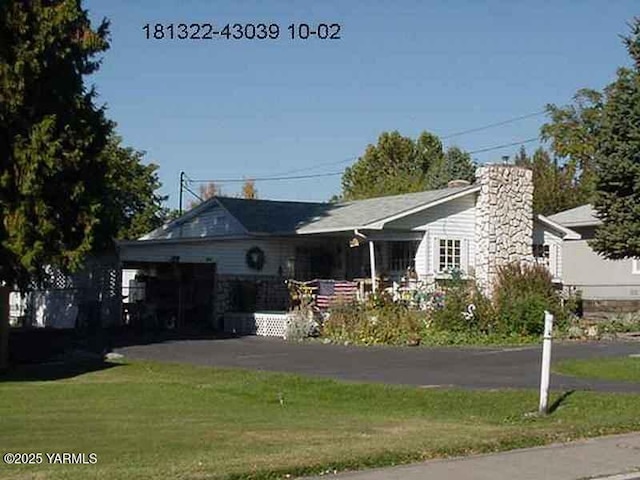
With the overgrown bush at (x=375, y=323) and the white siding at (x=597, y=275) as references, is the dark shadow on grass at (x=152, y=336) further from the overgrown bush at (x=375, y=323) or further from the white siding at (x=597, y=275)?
the white siding at (x=597, y=275)

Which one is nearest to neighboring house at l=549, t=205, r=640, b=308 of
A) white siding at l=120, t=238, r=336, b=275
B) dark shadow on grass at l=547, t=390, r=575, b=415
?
white siding at l=120, t=238, r=336, b=275

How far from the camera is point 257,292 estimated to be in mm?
34781

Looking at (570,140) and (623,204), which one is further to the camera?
(570,140)

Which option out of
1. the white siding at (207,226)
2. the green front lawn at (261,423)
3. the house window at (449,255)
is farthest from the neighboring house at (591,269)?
the green front lawn at (261,423)

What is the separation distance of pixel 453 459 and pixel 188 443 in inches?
115

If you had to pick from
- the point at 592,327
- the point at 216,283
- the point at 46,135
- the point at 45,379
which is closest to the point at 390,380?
the point at 45,379

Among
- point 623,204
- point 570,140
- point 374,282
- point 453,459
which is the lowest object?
point 453,459

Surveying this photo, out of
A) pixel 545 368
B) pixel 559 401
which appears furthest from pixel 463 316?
pixel 545 368

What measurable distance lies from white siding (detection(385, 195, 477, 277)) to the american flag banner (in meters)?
2.40

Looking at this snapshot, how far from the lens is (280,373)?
20.0 meters

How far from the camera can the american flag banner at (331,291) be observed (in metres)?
30.8

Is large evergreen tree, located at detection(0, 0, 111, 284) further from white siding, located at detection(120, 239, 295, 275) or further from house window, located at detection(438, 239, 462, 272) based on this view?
house window, located at detection(438, 239, 462, 272)

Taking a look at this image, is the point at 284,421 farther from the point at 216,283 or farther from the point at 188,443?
the point at 216,283

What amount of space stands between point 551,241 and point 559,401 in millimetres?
20766
